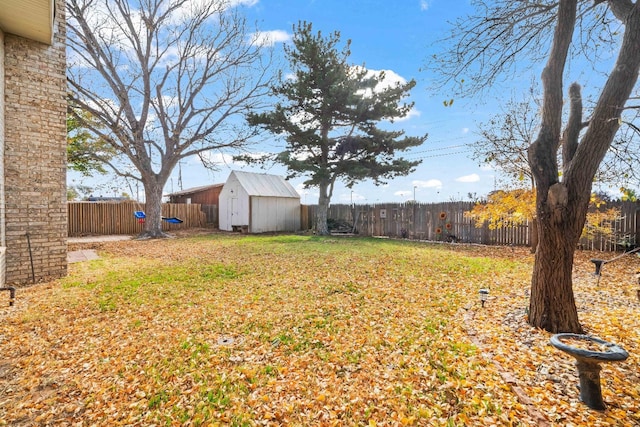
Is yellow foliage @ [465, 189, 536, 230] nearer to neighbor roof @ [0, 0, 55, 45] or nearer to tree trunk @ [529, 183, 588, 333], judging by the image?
tree trunk @ [529, 183, 588, 333]

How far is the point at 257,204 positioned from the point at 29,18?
1270 centimetres

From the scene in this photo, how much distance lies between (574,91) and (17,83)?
887cm

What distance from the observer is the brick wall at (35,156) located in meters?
5.43

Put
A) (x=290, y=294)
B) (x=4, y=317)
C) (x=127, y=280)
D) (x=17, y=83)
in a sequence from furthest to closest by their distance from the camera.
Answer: (x=127, y=280)
(x=17, y=83)
(x=290, y=294)
(x=4, y=317)

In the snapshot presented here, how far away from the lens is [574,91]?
11.3 feet

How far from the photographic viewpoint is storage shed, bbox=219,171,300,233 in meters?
17.2

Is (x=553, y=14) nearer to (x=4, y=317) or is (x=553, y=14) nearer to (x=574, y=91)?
(x=574, y=91)

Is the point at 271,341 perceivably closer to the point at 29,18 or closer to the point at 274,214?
the point at 29,18

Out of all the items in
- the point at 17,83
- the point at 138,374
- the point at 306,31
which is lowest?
the point at 138,374

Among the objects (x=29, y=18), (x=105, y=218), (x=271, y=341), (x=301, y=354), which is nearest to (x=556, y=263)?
(x=301, y=354)

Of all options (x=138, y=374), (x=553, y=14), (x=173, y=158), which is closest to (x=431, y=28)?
(x=553, y=14)

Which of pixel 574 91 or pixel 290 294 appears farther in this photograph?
pixel 290 294

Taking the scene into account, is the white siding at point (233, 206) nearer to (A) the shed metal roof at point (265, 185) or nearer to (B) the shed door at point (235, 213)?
(B) the shed door at point (235, 213)

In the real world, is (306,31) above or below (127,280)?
above
